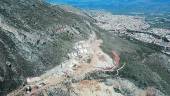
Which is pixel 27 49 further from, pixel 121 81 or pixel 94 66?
pixel 121 81

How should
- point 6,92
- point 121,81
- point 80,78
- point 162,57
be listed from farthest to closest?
1. point 162,57
2. point 121,81
3. point 80,78
4. point 6,92

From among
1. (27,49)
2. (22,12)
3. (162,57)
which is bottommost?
(162,57)

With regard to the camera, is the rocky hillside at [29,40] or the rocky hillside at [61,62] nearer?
the rocky hillside at [61,62]

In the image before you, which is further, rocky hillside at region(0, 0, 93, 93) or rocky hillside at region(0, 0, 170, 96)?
rocky hillside at region(0, 0, 93, 93)

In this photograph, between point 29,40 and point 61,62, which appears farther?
point 29,40

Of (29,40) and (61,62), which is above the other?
(29,40)

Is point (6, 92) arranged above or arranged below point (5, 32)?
below

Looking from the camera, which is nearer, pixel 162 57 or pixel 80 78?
pixel 80 78

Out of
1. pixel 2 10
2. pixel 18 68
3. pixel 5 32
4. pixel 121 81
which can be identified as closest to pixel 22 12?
pixel 2 10
